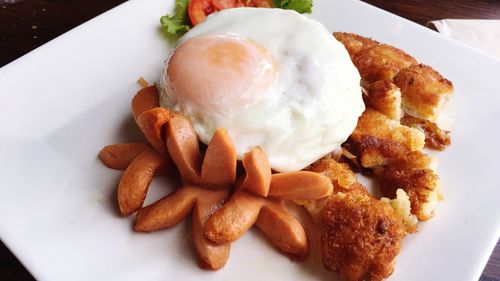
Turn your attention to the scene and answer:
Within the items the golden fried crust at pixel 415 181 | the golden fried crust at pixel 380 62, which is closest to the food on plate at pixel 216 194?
the golden fried crust at pixel 415 181

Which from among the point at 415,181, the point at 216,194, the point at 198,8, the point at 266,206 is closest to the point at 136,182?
the point at 216,194

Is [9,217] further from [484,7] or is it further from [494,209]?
[484,7]

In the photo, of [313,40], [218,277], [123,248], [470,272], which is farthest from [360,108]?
[123,248]

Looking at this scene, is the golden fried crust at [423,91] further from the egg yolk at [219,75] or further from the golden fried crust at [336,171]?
the egg yolk at [219,75]

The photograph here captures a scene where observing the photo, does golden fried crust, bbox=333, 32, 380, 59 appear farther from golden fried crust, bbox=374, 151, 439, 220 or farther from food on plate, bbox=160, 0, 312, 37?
golden fried crust, bbox=374, 151, 439, 220

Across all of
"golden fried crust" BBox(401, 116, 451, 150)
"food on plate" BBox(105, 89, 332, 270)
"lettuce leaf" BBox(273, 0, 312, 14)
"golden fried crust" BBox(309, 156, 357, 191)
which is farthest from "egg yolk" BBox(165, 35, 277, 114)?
"lettuce leaf" BBox(273, 0, 312, 14)

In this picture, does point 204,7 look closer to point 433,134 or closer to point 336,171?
point 336,171

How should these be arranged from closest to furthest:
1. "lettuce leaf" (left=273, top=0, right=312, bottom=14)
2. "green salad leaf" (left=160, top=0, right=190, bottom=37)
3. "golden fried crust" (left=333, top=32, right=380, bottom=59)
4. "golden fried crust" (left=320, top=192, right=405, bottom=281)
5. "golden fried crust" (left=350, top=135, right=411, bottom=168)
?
1. "golden fried crust" (left=320, top=192, right=405, bottom=281)
2. "golden fried crust" (left=350, top=135, right=411, bottom=168)
3. "golden fried crust" (left=333, top=32, right=380, bottom=59)
4. "green salad leaf" (left=160, top=0, right=190, bottom=37)
5. "lettuce leaf" (left=273, top=0, right=312, bottom=14)
